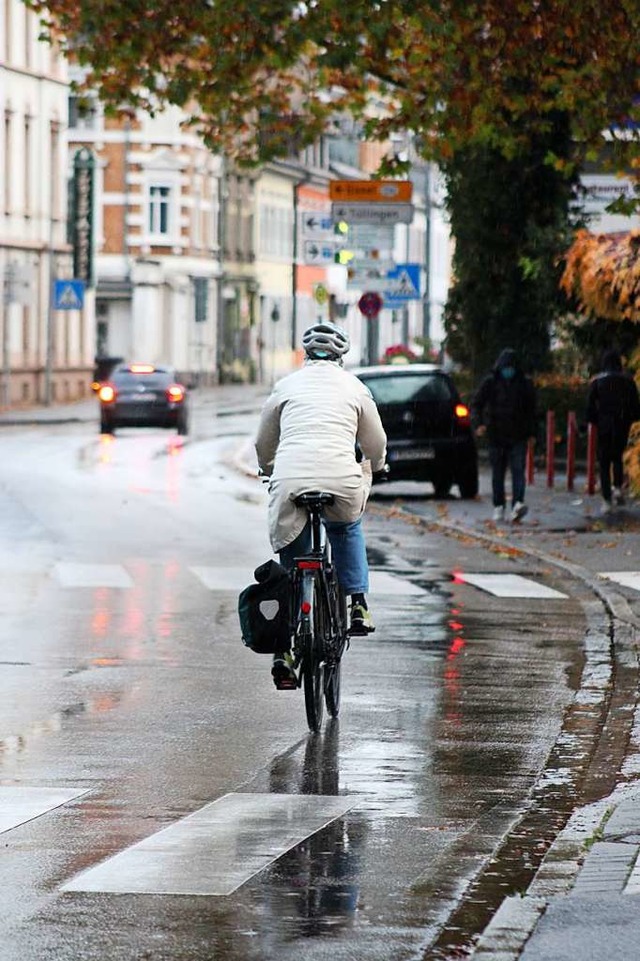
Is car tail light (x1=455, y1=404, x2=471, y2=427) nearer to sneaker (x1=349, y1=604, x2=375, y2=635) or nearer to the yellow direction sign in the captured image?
the yellow direction sign

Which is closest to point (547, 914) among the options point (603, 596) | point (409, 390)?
point (603, 596)

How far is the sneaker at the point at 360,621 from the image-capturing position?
37.6ft

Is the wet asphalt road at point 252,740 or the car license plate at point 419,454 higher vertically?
the wet asphalt road at point 252,740

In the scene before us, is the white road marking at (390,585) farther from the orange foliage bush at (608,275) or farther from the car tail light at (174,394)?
Answer: the car tail light at (174,394)

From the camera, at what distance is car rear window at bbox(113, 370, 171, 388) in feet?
157

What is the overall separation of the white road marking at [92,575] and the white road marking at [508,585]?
2597 mm

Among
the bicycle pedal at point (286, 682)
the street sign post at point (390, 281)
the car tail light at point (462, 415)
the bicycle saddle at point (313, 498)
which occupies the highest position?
the street sign post at point (390, 281)

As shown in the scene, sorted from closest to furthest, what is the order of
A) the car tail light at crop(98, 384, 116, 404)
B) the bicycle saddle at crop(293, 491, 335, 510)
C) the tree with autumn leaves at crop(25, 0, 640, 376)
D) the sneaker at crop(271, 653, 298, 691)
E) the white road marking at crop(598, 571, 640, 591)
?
the sneaker at crop(271, 653, 298, 691), the bicycle saddle at crop(293, 491, 335, 510), the white road marking at crop(598, 571, 640, 591), the tree with autumn leaves at crop(25, 0, 640, 376), the car tail light at crop(98, 384, 116, 404)

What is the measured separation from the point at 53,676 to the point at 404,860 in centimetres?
517

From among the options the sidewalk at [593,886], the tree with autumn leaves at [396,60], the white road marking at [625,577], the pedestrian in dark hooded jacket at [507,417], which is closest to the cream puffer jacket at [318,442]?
the sidewalk at [593,886]

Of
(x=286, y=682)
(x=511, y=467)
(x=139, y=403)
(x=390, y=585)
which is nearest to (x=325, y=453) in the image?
(x=286, y=682)

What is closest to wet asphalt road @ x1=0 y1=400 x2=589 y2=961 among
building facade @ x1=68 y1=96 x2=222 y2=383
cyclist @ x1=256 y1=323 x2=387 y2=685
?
cyclist @ x1=256 y1=323 x2=387 y2=685

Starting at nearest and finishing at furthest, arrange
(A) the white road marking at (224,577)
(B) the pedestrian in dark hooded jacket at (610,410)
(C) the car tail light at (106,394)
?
(A) the white road marking at (224,577) → (B) the pedestrian in dark hooded jacket at (610,410) → (C) the car tail light at (106,394)

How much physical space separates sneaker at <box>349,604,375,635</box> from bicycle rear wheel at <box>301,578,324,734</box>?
1.98ft
